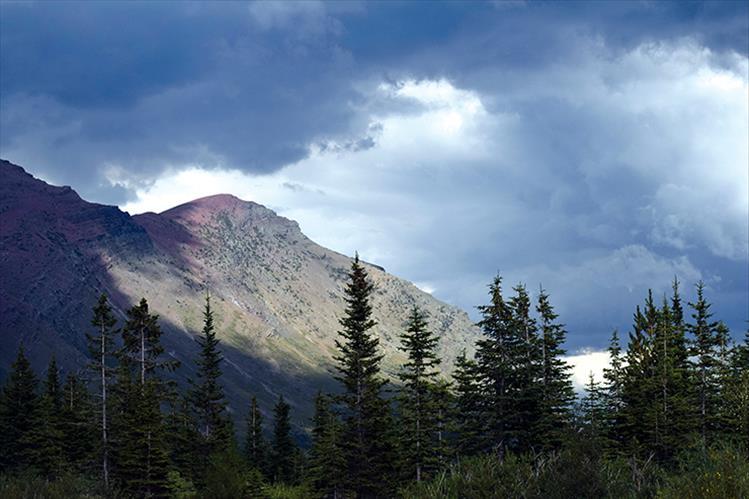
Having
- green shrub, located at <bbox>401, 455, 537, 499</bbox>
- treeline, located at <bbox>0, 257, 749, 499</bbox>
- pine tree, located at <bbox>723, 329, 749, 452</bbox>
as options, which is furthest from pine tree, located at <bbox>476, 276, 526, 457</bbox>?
green shrub, located at <bbox>401, 455, 537, 499</bbox>

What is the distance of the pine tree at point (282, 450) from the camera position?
295ft

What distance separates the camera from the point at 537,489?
937 inches

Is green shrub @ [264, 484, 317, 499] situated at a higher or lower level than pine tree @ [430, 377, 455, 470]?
lower

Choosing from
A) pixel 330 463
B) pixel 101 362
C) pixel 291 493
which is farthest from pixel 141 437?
pixel 291 493

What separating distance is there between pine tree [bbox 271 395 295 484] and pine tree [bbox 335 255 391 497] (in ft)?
109

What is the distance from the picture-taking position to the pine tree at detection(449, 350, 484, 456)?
186 feet

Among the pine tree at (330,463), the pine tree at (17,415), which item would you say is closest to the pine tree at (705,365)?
the pine tree at (330,463)

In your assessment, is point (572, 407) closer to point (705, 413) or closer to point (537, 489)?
point (705, 413)

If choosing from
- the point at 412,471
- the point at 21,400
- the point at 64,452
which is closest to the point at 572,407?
the point at 412,471

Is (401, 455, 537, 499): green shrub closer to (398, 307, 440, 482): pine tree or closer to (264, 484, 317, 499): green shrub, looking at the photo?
(398, 307, 440, 482): pine tree

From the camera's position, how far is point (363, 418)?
58.0 meters

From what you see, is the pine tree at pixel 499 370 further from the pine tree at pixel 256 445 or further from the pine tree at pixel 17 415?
the pine tree at pixel 17 415

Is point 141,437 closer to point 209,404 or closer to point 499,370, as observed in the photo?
point 209,404

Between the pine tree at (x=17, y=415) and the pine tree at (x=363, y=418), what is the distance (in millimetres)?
39878
